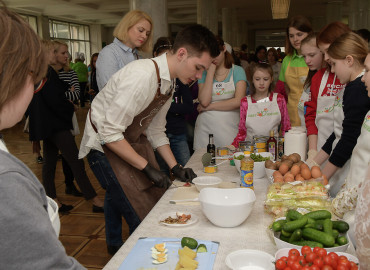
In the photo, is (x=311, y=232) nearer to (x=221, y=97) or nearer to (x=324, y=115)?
(x=324, y=115)

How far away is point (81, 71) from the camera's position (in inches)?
469

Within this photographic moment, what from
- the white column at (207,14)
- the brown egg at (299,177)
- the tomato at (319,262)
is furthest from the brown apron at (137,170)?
the white column at (207,14)

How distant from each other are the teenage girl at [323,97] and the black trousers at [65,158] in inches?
82.9

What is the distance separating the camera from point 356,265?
40.5 inches

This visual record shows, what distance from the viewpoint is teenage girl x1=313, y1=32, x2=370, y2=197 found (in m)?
1.83

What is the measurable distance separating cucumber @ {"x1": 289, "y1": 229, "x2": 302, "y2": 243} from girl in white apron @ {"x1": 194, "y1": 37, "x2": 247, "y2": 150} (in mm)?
1913

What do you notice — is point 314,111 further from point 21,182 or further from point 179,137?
point 21,182

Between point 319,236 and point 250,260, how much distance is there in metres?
0.23

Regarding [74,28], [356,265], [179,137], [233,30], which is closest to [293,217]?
[356,265]

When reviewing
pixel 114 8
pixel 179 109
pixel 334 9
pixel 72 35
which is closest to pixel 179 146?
pixel 179 109

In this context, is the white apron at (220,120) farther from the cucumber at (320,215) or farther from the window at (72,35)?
the window at (72,35)

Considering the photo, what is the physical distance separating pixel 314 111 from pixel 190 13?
681 inches

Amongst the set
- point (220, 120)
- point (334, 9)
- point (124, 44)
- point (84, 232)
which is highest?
point (334, 9)

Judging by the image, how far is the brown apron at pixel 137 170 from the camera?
2.03 m
